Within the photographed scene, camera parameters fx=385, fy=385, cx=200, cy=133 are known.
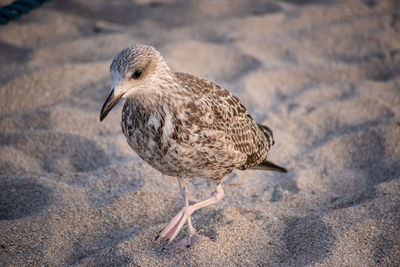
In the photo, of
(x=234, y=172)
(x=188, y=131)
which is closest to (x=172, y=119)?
(x=188, y=131)

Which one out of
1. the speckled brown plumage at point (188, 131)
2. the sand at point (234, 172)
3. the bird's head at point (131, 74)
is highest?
the bird's head at point (131, 74)

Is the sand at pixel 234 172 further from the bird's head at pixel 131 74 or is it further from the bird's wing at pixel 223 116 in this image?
the bird's head at pixel 131 74

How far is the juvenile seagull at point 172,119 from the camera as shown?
2662 millimetres

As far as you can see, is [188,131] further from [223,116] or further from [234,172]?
[234,172]

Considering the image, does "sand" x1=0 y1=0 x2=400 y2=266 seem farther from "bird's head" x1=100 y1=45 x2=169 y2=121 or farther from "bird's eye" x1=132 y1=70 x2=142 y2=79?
"bird's eye" x1=132 y1=70 x2=142 y2=79

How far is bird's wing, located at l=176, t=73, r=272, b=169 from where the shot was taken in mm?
2873

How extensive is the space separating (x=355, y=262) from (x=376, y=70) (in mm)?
3809

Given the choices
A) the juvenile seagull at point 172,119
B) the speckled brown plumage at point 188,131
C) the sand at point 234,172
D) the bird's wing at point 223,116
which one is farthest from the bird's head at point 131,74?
the sand at point 234,172

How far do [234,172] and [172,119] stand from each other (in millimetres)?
1615

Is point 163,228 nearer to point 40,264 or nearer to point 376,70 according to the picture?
point 40,264

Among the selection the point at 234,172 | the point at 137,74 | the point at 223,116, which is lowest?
the point at 234,172

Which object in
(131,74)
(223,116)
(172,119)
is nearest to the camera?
(131,74)

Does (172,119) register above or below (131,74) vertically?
below

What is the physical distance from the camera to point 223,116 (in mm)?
3043
